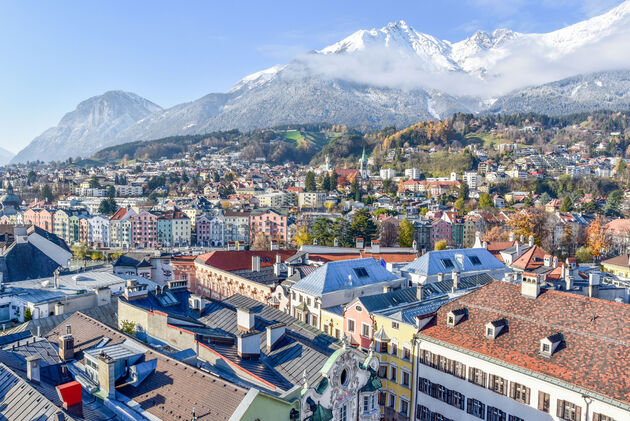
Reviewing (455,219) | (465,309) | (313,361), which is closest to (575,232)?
(455,219)

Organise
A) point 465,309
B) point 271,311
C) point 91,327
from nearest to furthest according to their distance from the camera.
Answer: point 91,327 → point 465,309 → point 271,311

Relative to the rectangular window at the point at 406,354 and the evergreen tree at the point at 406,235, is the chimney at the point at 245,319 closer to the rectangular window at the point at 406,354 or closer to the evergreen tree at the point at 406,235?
the rectangular window at the point at 406,354

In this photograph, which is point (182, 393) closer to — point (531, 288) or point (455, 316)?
point (455, 316)

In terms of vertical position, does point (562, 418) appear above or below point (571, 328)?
below

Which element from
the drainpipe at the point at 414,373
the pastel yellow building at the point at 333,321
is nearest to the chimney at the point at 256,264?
the pastel yellow building at the point at 333,321

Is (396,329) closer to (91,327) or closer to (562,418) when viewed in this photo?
(562,418)

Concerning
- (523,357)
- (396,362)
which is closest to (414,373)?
(396,362)
